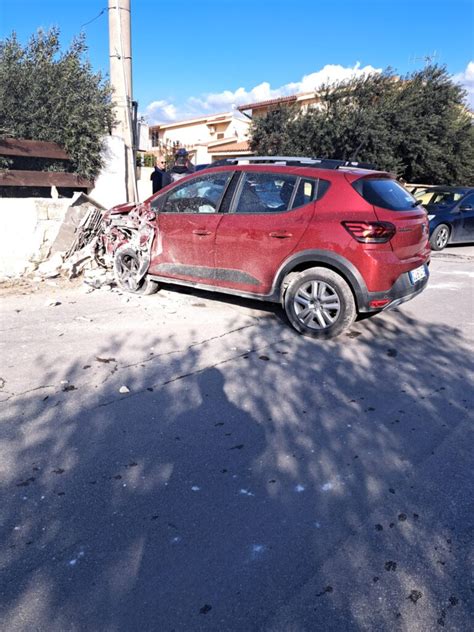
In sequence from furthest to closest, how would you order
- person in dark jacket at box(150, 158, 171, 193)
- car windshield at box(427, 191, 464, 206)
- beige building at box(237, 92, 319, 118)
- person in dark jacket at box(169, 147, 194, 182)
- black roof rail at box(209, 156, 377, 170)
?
beige building at box(237, 92, 319, 118)
car windshield at box(427, 191, 464, 206)
person in dark jacket at box(169, 147, 194, 182)
person in dark jacket at box(150, 158, 171, 193)
black roof rail at box(209, 156, 377, 170)

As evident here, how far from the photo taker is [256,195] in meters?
5.66

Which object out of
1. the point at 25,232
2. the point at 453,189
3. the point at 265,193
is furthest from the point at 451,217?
the point at 25,232

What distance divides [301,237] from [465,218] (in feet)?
30.7

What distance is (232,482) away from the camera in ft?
9.59

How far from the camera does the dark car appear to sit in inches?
494

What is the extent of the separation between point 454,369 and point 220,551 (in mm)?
3217

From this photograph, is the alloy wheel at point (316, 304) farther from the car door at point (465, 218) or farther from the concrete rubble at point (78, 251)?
the car door at point (465, 218)

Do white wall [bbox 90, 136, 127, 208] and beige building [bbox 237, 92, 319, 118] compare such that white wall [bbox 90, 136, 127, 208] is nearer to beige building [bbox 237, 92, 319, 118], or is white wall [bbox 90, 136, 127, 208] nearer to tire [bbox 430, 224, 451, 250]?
tire [bbox 430, 224, 451, 250]

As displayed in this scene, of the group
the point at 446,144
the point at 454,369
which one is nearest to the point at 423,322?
the point at 454,369

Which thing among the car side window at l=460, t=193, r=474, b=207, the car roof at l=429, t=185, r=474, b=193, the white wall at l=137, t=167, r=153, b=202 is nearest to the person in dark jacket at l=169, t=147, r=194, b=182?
the white wall at l=137, t=167, r=153, b=202

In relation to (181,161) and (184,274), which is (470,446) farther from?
(181,161)

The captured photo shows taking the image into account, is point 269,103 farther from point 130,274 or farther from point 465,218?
point 130,274

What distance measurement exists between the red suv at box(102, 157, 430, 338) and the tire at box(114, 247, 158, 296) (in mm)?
514

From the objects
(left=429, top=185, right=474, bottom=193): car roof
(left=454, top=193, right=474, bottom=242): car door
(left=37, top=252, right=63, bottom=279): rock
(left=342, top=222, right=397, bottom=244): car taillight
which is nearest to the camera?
(left=342, top=222, right=397, bottom=244): car taillight
